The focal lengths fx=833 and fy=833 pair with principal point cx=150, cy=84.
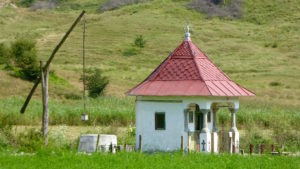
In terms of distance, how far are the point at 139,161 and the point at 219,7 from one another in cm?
7934

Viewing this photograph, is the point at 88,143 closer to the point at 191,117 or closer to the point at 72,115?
the point at 191,117

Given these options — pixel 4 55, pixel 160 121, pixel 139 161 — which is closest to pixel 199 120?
pixel 160 121

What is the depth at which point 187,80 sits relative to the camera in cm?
2920

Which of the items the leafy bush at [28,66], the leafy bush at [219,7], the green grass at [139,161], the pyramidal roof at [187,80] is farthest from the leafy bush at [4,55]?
the leafy bush at [219,7]

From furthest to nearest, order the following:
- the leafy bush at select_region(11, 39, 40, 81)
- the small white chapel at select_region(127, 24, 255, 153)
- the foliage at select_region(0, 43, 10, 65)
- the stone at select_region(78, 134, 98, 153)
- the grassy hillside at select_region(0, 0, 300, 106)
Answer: the foliage at select_region(0, 43, 10, 65) < the grassy hillside at select_region(0, 0, 300, 106) < the leafy bush at select_region(11, 39, 40, 81) < the stone at select_region(78, 134, 98, 153) < the small white chapel at select_region(127, 24, 255, 153)

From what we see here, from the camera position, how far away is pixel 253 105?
1891 inches

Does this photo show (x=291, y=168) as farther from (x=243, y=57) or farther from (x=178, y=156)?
(x=243, y=57)

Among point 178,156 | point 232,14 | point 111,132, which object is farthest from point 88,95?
point 232,14

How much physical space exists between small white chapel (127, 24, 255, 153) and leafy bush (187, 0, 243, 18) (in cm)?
6857

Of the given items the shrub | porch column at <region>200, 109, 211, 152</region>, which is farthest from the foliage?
porch column at <region>200, 109, 211, 152</region>

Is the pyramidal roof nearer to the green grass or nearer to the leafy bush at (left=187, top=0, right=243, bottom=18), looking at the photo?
the green grass

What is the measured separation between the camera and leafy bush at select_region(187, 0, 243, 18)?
98812mm

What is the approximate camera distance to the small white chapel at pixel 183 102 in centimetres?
2853

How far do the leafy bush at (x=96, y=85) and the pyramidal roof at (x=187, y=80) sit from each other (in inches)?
930
